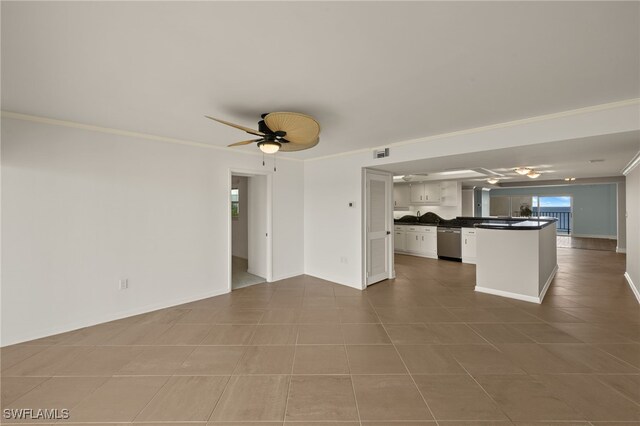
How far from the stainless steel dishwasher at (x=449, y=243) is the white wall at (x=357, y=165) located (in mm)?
3447

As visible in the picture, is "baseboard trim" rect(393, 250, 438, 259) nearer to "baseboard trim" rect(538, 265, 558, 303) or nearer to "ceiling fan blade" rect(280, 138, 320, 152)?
"baseboard trim" rect(538, 265, 558, 303)

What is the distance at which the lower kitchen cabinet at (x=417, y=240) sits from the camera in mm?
7043

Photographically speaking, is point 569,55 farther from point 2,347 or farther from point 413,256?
point 413,256

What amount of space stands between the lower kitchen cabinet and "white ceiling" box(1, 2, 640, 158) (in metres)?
4.66

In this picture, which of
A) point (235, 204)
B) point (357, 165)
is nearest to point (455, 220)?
point (357, 165)

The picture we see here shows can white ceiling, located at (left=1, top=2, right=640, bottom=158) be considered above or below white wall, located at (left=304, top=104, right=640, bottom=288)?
above


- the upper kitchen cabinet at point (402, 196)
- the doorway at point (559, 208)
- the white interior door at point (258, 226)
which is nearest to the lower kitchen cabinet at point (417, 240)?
A: the upper kitchen cabinet at point (402, 196)

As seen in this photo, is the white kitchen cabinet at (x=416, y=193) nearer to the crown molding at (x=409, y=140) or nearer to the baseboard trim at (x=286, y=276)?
the crown molding at (x=409, y=140)

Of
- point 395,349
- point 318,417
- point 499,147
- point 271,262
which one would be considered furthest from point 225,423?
point 499,147

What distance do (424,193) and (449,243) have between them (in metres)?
1.85

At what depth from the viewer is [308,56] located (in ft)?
5.56

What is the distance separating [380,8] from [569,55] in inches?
54.0

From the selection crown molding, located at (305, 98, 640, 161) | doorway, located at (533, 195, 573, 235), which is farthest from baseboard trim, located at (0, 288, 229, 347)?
doorway, located at (533, 195, 573, 235)

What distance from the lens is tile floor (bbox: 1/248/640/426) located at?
69.6 inches
